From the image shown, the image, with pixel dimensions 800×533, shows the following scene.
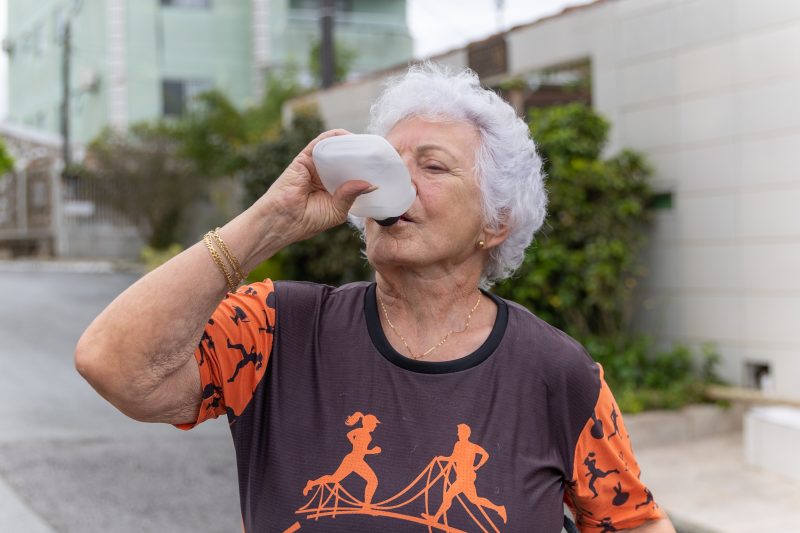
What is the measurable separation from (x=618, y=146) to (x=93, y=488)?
4.85m

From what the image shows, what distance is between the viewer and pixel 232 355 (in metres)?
1.87

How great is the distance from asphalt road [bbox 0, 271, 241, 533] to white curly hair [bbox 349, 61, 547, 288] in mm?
3180

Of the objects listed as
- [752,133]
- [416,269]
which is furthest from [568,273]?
[416,269]

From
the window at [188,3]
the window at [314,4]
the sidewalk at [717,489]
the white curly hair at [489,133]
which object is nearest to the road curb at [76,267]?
the window at [188,3]

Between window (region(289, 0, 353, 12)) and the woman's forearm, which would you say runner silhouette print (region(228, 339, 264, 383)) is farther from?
window (region(289, 0, 353, 12))

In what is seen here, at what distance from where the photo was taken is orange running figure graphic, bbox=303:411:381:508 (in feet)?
5.88

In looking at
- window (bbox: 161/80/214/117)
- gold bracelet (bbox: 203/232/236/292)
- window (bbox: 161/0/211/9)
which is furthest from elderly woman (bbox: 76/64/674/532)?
window (bbox: 161/0/211/9)

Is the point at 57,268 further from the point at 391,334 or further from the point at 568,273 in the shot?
the point at 391,334

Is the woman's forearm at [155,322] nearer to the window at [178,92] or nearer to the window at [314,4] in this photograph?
the window at [178,92]

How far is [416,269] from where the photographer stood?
1.99m

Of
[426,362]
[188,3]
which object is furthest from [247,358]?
[188,3]

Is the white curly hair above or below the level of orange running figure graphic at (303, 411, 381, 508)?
above

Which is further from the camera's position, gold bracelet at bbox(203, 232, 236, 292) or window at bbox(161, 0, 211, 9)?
window at bbox(161, 0, 211, 9)

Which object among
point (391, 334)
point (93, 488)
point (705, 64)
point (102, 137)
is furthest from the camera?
point (102, 137)
